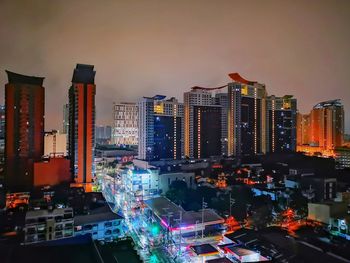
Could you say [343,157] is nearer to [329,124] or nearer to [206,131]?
[329,124]

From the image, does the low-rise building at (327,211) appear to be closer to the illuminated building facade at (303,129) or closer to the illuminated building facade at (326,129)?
the illuminated building facade at (326,129)

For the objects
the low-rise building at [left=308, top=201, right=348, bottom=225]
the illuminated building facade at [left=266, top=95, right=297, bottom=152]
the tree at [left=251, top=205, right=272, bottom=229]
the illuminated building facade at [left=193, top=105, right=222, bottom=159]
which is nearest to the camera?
the low-rise building at [left=308, top=201, right=348, bottom=225]

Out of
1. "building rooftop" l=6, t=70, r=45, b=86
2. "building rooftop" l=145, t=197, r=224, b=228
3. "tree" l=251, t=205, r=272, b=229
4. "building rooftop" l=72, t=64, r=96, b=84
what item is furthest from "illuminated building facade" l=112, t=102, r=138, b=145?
"tree" l=251, t=205, r=272, b=229

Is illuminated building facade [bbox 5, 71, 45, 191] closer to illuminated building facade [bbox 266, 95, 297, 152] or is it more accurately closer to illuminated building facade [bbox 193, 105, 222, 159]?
illuminated building facade [bbox 193, 105, 222, 159]

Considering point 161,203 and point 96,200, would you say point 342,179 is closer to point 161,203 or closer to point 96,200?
point 161,203

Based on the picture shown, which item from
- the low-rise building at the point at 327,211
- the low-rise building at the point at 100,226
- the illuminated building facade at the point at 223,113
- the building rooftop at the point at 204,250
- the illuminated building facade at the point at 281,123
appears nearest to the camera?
the building rooftop at the point at 204,250

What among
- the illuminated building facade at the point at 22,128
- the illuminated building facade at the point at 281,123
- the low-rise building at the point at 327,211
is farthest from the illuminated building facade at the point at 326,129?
the illuminated building facade at the point at 22,128
